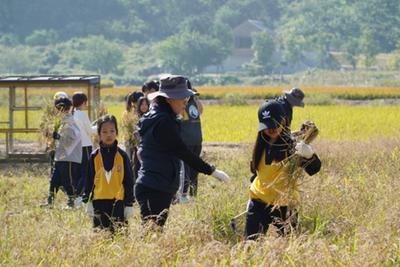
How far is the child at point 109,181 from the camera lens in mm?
8109

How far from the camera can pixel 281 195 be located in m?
7.20

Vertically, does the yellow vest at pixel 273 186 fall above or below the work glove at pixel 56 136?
above

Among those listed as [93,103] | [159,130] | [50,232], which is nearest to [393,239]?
[159,130]

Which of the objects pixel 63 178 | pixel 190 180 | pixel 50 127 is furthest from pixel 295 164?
pixel 50 127

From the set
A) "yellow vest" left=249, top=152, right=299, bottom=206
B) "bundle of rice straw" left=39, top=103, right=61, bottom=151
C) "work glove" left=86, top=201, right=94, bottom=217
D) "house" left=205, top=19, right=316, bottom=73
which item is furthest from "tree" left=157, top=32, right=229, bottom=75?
"yellow vest" left=249, top=152, right=299, bottom=206

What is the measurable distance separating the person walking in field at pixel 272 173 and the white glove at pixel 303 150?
59 millimetres

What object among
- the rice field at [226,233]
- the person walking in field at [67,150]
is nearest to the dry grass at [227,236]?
the rice field at [226,233]

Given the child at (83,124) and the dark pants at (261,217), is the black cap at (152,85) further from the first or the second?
the dark pants at (261,217)

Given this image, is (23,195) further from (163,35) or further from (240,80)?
(163,35)

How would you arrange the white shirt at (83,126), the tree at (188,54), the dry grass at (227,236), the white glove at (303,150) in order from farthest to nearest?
the tree at (188,54) < the white shirt at (83,126) < the white glove at (303,150) < the dry grass at (227,236)

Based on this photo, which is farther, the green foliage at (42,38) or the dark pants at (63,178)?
the green foliage at (42,38)

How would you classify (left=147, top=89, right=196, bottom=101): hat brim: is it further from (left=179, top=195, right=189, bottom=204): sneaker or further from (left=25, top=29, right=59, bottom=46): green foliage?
(left=25, top=29, right=59, bottom=46): green foliage

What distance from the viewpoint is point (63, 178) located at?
1182cm

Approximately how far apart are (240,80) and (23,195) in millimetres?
85754
